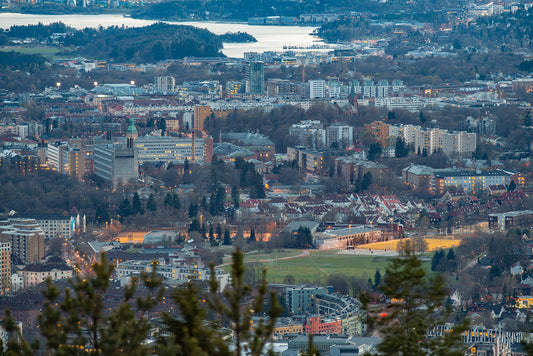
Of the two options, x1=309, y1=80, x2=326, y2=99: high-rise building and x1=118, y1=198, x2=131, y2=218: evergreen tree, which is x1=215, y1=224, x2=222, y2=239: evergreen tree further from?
x1=309, y1=80, x2=326, y2=99: high-rise building

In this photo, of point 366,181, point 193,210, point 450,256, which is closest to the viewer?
point 450,256

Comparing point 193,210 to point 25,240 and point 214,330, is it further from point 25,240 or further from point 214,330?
point 214,330

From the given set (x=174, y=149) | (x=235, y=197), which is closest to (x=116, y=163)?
(x=174, y=149)

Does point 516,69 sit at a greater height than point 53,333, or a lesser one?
lesser

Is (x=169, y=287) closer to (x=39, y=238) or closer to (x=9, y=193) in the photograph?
(x=39, y=238)

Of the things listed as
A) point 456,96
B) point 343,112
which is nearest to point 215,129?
point 343,112
